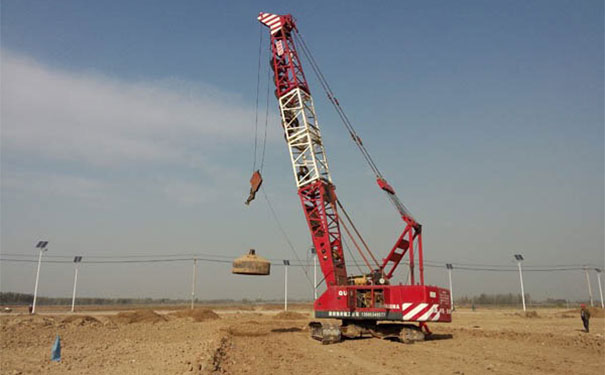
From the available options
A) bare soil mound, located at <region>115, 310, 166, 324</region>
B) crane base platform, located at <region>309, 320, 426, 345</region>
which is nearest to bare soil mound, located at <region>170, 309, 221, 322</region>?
bare soil mound, located at <region>115, 310, 166, 324</region>

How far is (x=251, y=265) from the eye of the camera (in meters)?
19.7

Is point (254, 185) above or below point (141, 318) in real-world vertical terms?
above

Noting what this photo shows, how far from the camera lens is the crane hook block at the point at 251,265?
19609mm

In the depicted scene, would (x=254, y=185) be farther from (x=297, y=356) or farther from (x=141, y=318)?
(x=141, y=318)

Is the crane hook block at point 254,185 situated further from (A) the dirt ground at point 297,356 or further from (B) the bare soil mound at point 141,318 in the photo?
Result: (B) the bare soil mound at point 141,318

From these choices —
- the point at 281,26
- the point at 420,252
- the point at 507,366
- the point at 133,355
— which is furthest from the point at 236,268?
the point at 281,26

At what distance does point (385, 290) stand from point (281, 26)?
18154 mm

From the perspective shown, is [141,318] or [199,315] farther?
[199,315]

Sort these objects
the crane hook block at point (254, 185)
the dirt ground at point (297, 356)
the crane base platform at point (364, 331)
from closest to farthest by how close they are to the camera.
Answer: the dirt ground at point (297, 356) < the crane base platform at point (364, 331) < the crane hook block at point (254, 185)

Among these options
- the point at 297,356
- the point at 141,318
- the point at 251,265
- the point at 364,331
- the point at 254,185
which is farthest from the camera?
the point at 141,318

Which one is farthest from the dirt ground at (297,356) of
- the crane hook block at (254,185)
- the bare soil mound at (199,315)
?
the bare soil mound at (199,315)

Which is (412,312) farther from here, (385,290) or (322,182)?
(322,182)

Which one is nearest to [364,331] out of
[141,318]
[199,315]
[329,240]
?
[329,240]

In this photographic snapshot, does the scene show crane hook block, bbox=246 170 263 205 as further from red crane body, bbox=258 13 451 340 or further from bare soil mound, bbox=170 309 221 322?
bare soil mound, bbox=170 309 221 322
